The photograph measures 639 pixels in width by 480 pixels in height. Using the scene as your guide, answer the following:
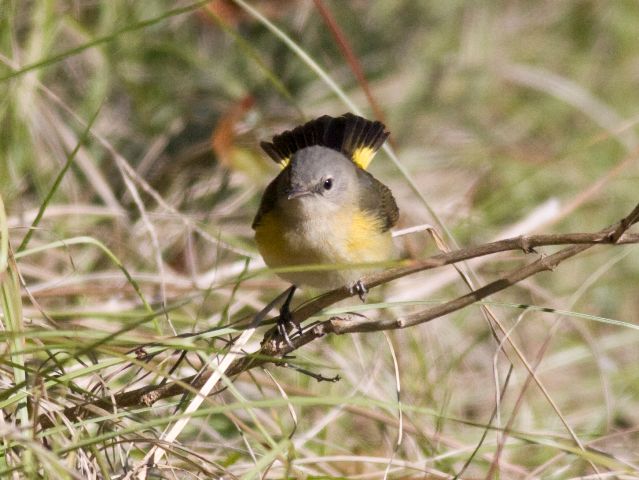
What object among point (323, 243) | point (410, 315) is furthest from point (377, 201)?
point (410, 315)

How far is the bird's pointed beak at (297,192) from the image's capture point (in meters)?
3.00

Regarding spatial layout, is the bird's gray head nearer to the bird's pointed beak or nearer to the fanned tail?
the bird's pointed beak

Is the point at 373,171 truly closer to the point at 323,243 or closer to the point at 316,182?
the point at 316,182

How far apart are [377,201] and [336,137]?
38 centimetres

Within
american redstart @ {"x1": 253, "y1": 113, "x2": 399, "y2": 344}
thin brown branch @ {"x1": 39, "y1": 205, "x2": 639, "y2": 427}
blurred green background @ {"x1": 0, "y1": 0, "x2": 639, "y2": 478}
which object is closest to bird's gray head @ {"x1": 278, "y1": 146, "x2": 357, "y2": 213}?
american redstart @ {"x1": 253, "y1": 113, "x2": 399, "y2": 344}

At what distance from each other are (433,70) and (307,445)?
122 inches

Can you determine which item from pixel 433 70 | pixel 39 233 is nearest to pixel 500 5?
pixel 433 70

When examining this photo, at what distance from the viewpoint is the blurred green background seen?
2.84 metres

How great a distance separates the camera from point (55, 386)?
2.33 m

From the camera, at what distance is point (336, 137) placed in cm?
358

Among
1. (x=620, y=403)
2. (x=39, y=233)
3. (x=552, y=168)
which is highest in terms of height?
(x=552, y=168)

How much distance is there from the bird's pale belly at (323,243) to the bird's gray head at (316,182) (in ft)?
0.19

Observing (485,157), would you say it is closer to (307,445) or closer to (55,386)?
(307,445)

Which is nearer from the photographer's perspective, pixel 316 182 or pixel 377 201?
pixel 316 182
